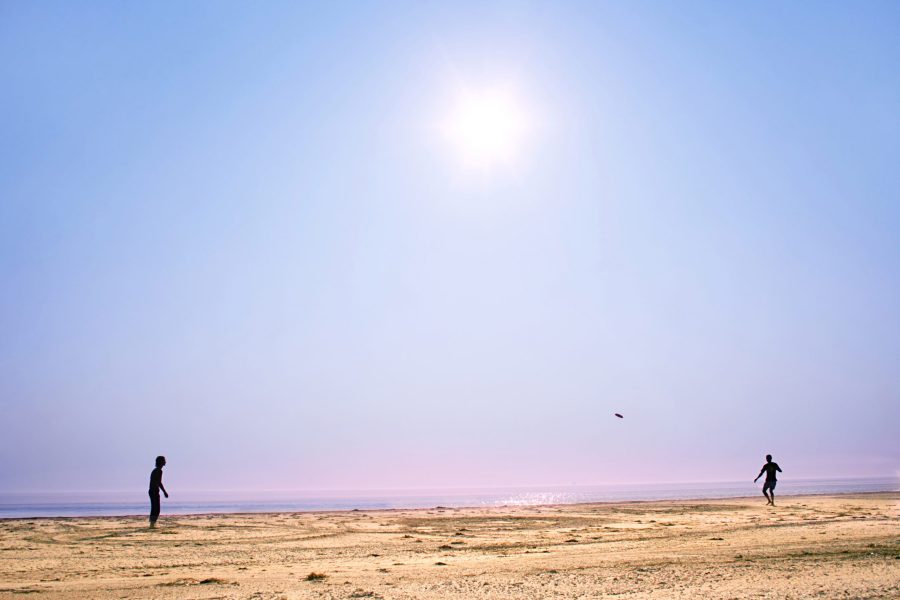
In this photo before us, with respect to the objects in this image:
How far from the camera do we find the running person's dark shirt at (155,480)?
2038cm

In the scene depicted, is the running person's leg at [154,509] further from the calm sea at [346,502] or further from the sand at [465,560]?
the calm sea at [346,502]

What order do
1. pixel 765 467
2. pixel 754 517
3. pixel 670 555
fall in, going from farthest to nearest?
pixel 765 467 < pixel 754 517 < pixel 670 555

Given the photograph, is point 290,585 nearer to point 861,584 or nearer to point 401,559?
point 401,559

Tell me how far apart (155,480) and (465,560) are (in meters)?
14.0

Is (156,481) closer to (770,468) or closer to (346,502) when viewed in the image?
(770,468)

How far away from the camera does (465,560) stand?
35.5 feet

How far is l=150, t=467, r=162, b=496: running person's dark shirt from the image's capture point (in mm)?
20375

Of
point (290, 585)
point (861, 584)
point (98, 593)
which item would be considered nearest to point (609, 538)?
point (861, 584)

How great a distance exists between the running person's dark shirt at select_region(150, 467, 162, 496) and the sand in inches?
95.0

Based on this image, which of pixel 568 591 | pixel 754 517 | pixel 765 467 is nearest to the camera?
pixel 568 591

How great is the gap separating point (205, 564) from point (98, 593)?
2.80 meters

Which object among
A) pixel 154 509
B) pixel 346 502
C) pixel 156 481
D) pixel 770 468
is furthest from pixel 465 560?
pixel 346 502

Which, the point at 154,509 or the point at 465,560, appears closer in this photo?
the point at 465,560

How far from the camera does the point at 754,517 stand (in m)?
19.5
